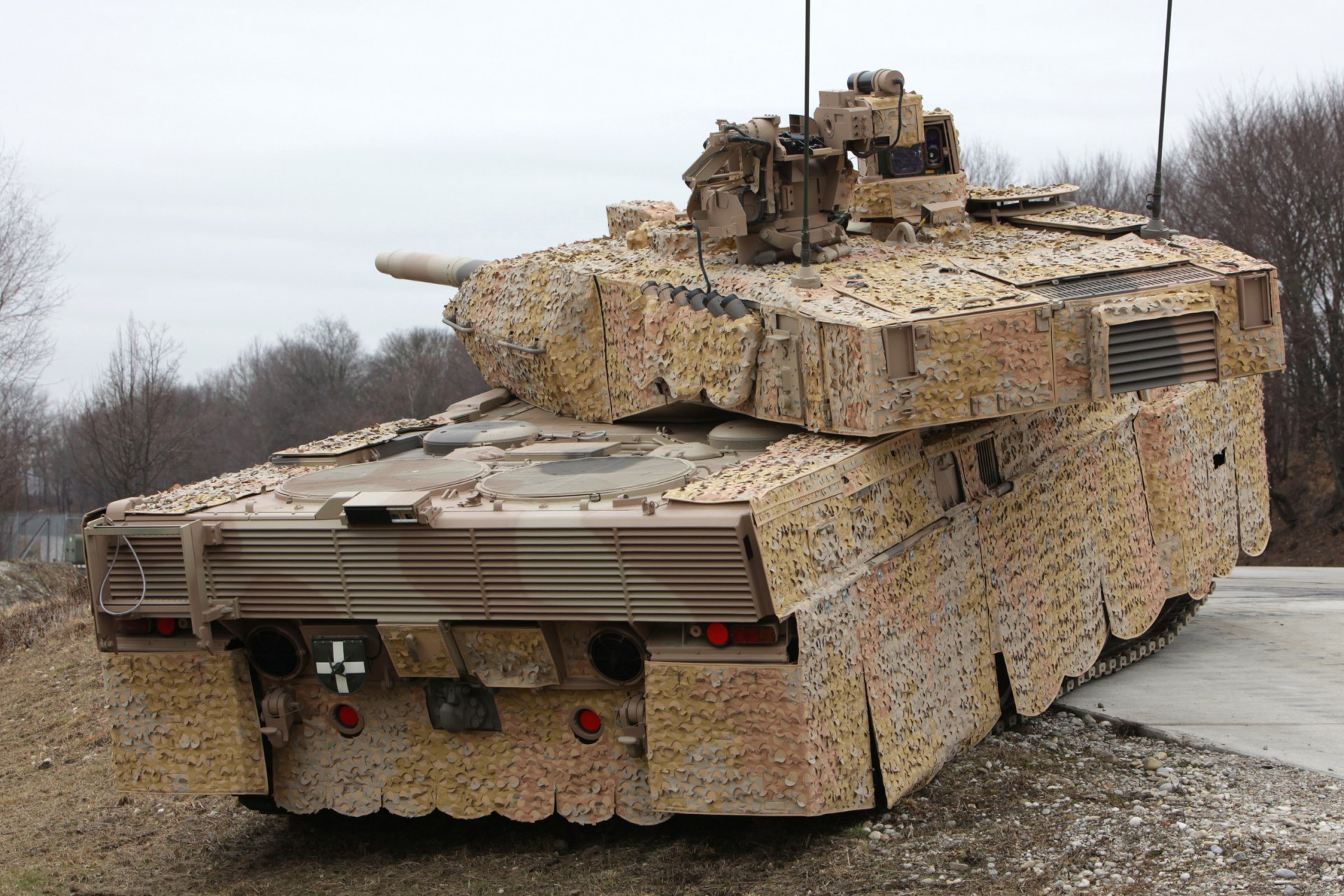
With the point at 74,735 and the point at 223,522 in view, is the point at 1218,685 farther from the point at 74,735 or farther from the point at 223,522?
the point at 74,735

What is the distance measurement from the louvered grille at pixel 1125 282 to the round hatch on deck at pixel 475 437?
2.93 meters

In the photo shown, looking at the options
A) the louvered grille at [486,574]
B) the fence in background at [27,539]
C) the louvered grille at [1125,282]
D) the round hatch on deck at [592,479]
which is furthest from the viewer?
the fence in background at [27,539]

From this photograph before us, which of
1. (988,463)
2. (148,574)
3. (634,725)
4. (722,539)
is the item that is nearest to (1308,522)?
(988,463)

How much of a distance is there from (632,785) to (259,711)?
187 centimetres

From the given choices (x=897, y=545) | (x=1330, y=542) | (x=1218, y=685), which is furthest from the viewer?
(x=1330, y=542)

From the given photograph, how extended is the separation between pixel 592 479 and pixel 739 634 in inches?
41.5

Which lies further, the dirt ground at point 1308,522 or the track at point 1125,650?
the dirt ground at point 1308,522

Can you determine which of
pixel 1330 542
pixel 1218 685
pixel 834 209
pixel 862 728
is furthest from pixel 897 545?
pixel 1330 542

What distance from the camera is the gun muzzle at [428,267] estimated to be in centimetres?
1166

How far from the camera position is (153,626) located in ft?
24.9

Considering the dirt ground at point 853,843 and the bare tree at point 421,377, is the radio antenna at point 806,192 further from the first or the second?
the bare tree at point 421,377

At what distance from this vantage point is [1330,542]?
1065 inches

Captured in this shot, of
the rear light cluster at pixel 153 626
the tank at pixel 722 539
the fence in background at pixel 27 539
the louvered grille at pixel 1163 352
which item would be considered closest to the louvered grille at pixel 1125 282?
the tank at pixel 722 539

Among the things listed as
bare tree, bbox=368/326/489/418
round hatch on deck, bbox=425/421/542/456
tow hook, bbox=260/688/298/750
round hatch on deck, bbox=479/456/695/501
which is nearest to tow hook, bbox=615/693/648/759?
round hatch on deck, bbox=479/456/695/501
